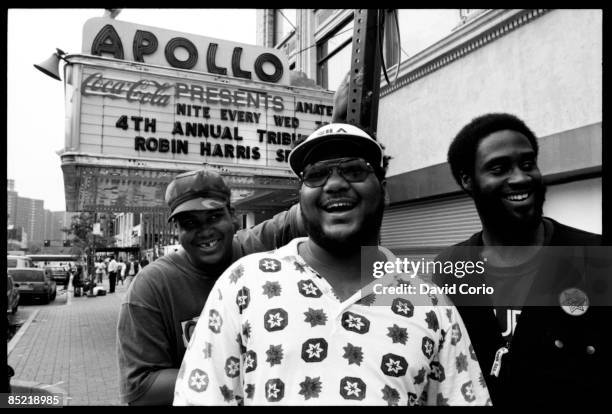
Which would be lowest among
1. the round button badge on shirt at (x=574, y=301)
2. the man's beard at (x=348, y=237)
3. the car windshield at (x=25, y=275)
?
the car windshield at (x=25, y=275)

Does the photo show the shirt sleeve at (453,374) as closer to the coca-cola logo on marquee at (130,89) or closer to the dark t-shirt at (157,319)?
the dark t-shirt at (157,319)

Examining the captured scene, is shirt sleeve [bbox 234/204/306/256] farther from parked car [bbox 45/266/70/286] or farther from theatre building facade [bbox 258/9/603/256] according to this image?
parked car [bbox 45/266/70/286]

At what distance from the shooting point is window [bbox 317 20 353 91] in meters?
9.90

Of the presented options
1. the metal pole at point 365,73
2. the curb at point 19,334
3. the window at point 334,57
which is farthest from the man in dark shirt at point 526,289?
the window at point 334,57

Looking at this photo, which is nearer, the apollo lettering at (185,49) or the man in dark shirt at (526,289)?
the man in dark shirt at (526,289)

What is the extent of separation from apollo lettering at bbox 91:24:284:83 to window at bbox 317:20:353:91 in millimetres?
2227

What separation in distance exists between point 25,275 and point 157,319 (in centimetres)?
1664

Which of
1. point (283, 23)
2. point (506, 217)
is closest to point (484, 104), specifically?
point (506, 217)

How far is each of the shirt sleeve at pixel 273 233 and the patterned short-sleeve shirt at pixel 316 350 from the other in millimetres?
1101

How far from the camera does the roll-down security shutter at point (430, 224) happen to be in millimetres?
6688

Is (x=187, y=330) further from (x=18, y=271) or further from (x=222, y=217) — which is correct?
(x=18, y=271)

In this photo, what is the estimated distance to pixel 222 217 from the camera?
2.26m

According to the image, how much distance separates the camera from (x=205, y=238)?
220 centimetres

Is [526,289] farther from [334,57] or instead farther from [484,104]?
[334,57]
